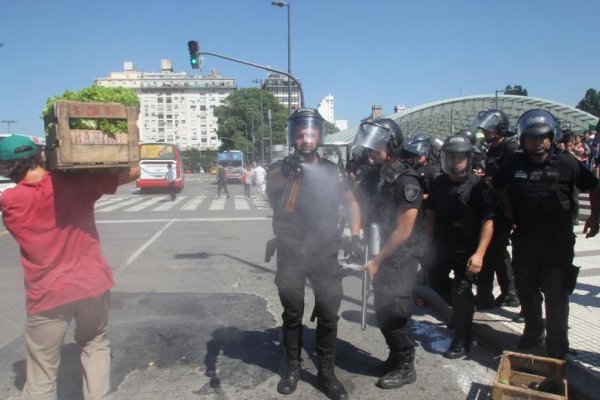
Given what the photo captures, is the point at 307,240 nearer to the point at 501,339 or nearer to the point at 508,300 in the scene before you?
the point at 501,339

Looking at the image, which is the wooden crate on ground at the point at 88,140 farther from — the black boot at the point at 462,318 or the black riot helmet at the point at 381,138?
the black boot at the point at 462,318

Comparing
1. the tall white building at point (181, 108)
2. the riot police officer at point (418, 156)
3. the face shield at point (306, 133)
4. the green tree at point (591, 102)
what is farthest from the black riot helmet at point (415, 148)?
the tall white building at point (181, 108)

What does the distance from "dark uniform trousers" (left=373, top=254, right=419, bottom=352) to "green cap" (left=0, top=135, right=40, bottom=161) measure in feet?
7.78

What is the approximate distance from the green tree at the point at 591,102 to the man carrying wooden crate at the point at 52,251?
262ft

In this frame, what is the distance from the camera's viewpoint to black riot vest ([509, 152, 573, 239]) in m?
3.31

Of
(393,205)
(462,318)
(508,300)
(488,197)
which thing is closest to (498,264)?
(508,300)

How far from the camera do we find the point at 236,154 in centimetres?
4447

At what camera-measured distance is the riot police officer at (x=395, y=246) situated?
3191mm

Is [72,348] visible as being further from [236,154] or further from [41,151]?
[236,154]

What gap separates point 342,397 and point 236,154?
42.2m

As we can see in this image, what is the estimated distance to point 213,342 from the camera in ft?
13.7

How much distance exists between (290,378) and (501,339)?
75.6 inches

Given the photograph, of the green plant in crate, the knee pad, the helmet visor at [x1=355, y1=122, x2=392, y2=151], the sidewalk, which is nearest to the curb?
the sidewalk

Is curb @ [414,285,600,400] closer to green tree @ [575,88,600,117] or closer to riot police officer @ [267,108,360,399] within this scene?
riot police officer @ [267,108,360,399]
